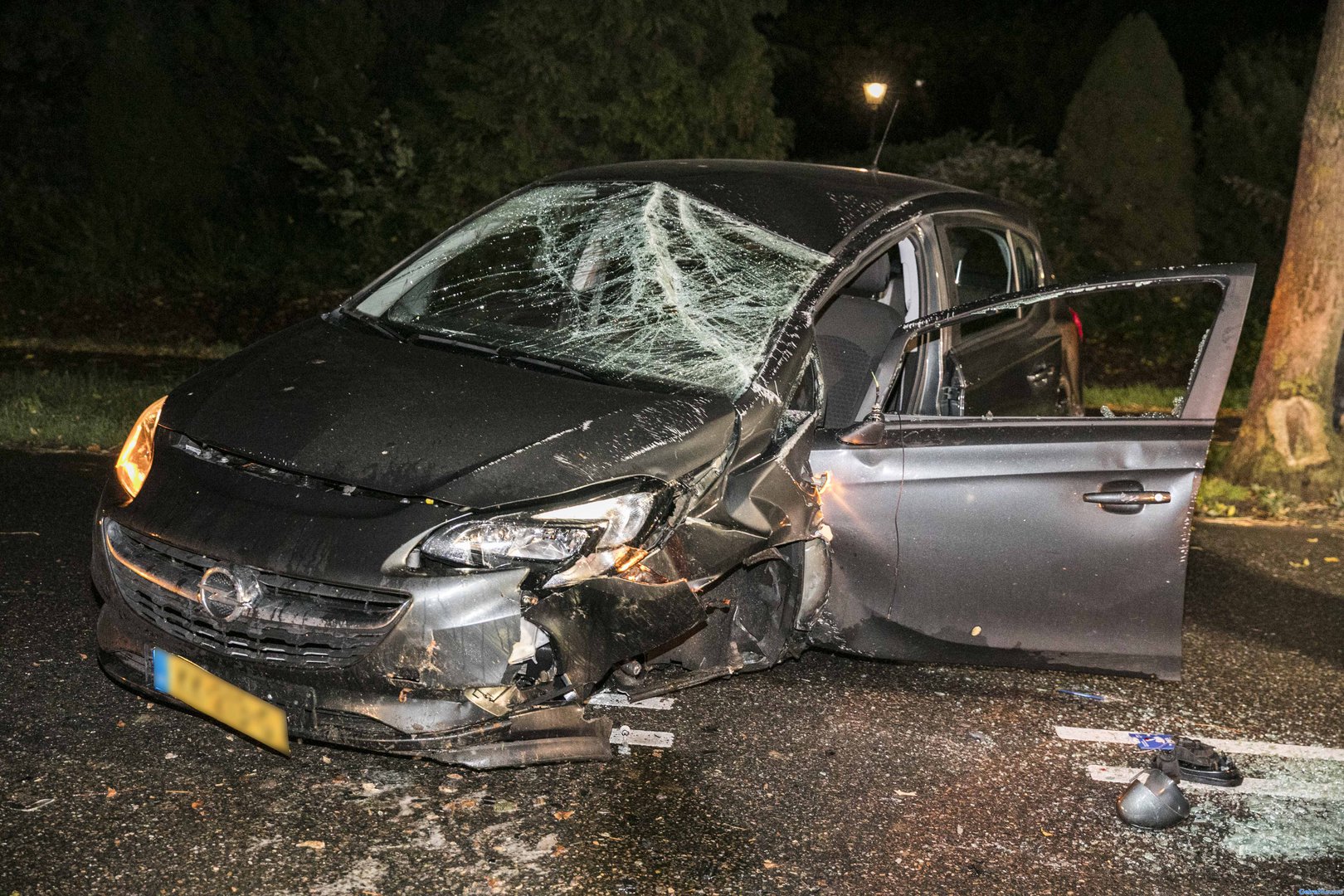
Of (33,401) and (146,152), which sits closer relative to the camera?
(33,401)

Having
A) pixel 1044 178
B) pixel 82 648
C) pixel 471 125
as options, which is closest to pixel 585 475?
pixel 82 648

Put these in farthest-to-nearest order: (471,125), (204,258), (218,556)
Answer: (204,258) < (471,125) < (218,556)

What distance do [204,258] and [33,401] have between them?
4.82 metres

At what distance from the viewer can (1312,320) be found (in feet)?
23.7

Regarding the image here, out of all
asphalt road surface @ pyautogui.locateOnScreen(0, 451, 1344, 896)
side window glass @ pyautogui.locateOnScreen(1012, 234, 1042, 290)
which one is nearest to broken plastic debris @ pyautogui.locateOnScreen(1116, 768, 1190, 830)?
asphalt road surface @ pyautogui.locateOnScreen(0, 451, 1344, 896)

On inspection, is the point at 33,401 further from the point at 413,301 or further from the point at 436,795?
the point at 436,795

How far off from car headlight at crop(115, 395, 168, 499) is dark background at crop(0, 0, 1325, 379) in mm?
7232

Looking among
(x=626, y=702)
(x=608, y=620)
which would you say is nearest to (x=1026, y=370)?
(x=626, y=702)

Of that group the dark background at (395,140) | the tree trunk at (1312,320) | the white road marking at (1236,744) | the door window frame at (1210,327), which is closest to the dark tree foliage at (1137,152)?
the dark background at (395,140)

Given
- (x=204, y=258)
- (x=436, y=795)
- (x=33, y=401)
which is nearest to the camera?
(x=436, y=795)

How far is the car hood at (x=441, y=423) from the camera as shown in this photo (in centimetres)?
353

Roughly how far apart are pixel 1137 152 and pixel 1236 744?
961cm

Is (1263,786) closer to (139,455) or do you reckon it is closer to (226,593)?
(226,593)

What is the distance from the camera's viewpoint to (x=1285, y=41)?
50.1 ft
